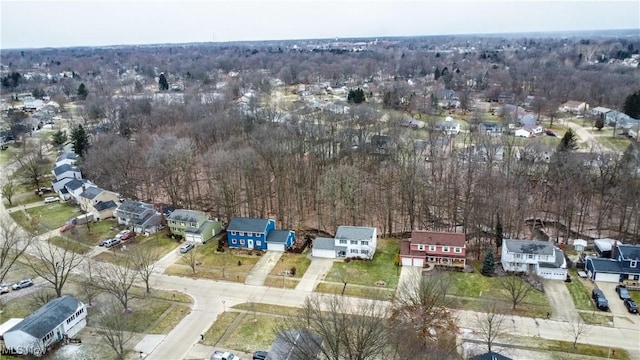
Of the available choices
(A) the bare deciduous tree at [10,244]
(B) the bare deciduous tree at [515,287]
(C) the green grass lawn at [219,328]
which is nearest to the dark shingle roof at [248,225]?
(C) the green grass lawn at [219,328]

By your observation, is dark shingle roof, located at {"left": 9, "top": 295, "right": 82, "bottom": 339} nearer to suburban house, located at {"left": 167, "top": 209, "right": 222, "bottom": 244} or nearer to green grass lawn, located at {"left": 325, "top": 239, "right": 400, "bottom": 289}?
suburban house, located at {"left": 167, "top": 209, "right": 222, "bottom": 244}

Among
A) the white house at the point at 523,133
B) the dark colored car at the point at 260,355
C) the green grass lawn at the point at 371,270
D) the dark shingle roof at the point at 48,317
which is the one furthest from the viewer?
the white house at the point at 523,133

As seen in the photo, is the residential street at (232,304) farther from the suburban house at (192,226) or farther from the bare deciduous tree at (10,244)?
the bare deciduous tree at (10,244)

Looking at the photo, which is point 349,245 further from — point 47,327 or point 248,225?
point 47,327

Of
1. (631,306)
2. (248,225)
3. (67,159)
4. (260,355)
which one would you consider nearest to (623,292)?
(631,306)

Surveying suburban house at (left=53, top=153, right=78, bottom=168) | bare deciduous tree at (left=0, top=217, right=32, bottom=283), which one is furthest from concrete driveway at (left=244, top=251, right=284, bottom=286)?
suburban house at (left=53, top=153, right=78, bottom=168)

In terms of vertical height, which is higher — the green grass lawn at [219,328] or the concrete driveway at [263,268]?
the green grass lawn at [219,328]

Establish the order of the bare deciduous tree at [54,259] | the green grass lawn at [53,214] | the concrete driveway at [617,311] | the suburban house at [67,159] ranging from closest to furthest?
the concrete driveway at [617,311], the bare deciduous tree at [54,259], the green grass lawn at [53,214], the suburban house at [67,159]
